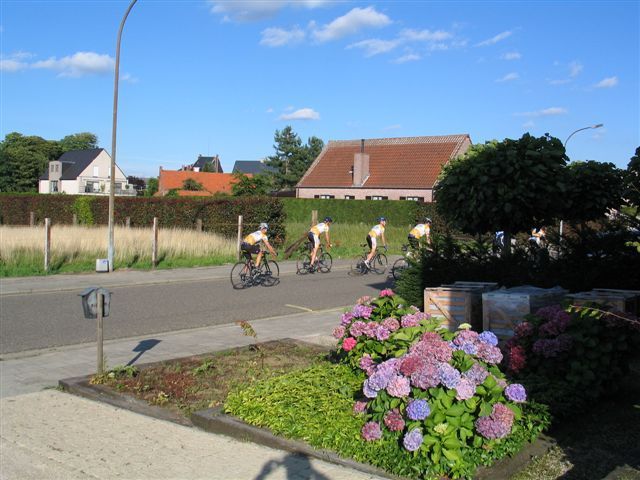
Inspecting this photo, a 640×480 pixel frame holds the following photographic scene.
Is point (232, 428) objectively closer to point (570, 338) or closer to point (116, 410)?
point (116, 410)

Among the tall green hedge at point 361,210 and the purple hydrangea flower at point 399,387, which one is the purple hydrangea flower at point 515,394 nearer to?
the purple hydrangea flower at point 399,387

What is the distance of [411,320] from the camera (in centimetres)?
584

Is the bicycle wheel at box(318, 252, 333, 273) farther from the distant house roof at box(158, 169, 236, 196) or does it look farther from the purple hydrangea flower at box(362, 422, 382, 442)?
the distant house roof at box(158, 169, 236, 196)

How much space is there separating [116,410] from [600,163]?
8.26 meters

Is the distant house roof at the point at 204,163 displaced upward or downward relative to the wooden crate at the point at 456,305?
upward

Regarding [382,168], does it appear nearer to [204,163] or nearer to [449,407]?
[449,407]

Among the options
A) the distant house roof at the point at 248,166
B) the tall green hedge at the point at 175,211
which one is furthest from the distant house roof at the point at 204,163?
the tall green hedge at the point at 175,211

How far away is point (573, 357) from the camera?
18.4ft

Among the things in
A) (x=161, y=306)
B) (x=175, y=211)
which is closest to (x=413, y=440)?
(x=161, y=306)

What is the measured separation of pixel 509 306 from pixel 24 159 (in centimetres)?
10329

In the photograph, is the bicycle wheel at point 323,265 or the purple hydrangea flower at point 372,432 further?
the bicycle wheel at point 323,265

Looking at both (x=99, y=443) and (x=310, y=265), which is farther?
(x=310, y=265)

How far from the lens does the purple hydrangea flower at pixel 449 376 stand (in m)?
4.47

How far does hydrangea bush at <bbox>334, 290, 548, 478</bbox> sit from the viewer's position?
4328 mm
